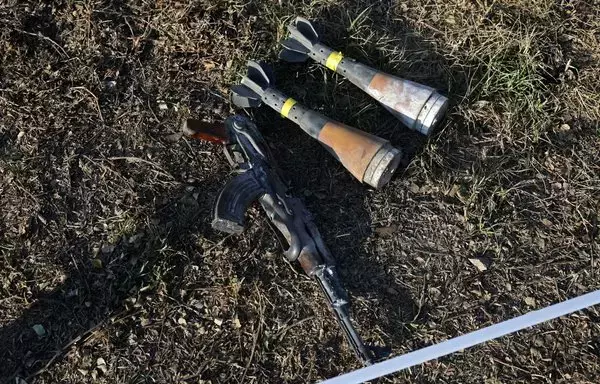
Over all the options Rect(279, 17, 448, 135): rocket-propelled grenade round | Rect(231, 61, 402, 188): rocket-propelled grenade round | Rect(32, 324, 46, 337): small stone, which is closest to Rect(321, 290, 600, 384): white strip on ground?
Rect(231, 61, 402, 188): rocket-propelled grenade round

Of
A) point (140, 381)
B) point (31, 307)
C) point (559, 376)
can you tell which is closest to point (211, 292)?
point (140, 381)

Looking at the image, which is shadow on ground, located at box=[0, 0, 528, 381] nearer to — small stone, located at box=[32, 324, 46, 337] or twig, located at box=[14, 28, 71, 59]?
small stone, located at box=[32, 324, 46, 337]

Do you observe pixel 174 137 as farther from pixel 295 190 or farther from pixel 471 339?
pixel 471 339

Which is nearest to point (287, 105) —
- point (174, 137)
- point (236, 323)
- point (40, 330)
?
point (174, 137)

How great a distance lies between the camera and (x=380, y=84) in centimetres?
Result: 285

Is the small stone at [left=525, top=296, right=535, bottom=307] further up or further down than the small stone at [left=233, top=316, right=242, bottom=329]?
further up

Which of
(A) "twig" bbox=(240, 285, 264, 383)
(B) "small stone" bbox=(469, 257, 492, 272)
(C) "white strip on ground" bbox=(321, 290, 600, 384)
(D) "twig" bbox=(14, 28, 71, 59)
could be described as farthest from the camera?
(D) "twig" bbox=(14, 28, 71, 59)

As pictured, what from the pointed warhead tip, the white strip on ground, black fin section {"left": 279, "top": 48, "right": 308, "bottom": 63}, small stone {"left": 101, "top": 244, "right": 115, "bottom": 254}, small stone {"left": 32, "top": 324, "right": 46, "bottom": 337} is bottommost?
small stone {"left": 32, "top": 324, "right": 46, "bottom": 337}

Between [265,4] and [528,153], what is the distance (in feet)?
4.39

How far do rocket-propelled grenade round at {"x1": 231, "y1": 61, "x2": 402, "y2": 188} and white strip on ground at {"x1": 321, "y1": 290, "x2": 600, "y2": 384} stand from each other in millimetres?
673

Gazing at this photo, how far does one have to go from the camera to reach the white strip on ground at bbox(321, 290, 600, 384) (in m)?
2.53

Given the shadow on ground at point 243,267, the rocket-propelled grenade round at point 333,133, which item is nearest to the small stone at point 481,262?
the shadow on ground at point 243,267

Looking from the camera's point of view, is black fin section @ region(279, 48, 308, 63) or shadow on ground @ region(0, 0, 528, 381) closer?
shadow on ground @ region(0, 0, 528, 381)

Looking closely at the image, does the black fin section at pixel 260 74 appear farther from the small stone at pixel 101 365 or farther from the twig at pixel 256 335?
the small stone at pixel 101 365
